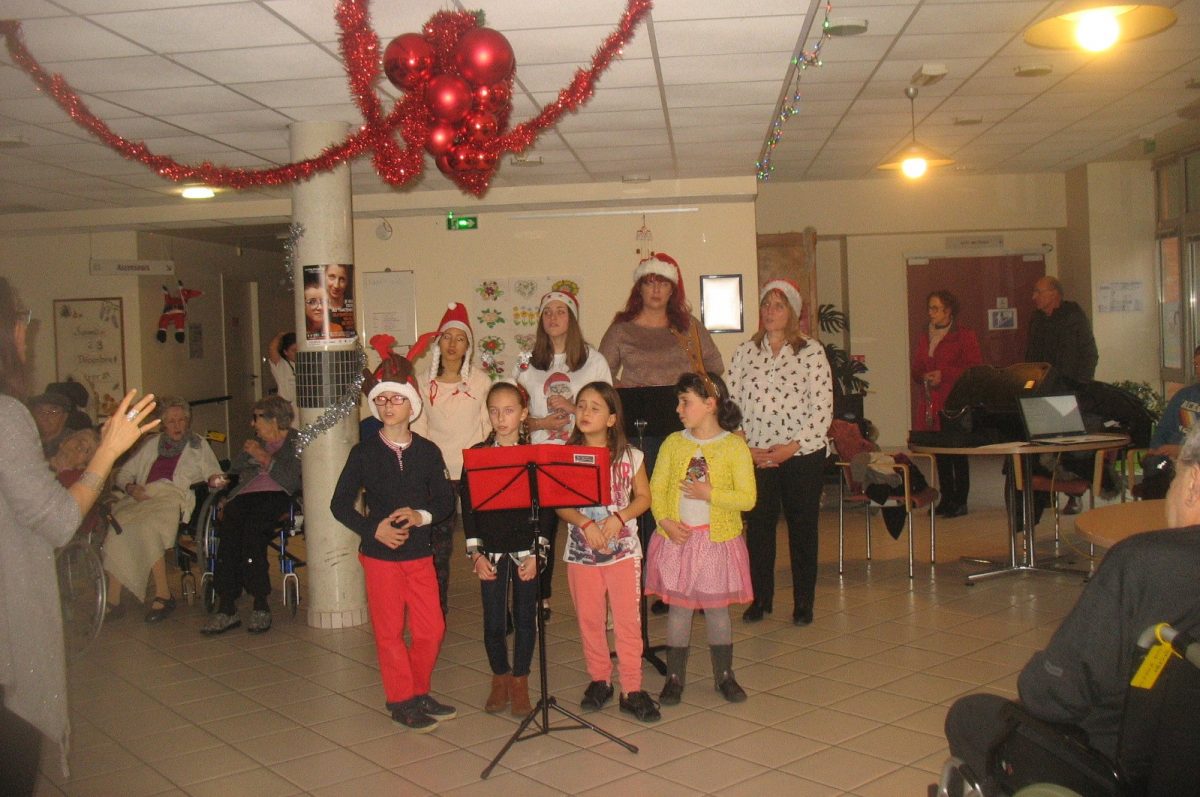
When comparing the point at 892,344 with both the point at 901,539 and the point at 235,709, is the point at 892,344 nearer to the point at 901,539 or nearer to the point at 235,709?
the point at 901,539

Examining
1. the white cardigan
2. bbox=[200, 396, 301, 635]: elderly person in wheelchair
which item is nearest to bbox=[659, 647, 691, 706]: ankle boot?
bbox=[200, 396, 301, 635]: elderly person in wheelchair

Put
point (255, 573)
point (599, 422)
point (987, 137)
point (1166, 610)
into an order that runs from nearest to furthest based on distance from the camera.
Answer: point (1166, 610), point (599, 422), point (255, 573), point (987, 137)

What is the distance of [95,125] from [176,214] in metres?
4.32

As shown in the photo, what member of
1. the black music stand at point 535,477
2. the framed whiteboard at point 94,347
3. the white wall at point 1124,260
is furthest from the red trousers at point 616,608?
the white wall at point 1124,260

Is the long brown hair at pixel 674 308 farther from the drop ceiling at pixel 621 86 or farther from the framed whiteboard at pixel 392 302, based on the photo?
the framed whiteboard at pixel 392 302

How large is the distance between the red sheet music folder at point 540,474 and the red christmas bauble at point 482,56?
131 centimetres

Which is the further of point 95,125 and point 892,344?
point 892,344

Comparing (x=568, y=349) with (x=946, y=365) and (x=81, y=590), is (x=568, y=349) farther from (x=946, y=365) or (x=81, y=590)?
(x=946, y=365)

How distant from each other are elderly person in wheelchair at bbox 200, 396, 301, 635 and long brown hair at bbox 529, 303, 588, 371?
178cm

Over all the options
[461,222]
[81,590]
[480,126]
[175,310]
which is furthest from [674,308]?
[175,310]

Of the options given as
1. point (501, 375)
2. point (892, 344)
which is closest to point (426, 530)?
point (501, 375)

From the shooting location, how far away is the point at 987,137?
845 cm

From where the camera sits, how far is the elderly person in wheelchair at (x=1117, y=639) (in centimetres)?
194

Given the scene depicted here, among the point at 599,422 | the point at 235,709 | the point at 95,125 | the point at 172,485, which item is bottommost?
the point at 235,709
